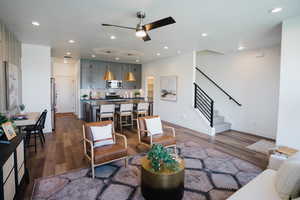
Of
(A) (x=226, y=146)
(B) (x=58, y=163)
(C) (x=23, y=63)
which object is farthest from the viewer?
(C) (x=23, y=63)

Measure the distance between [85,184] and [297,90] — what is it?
12.6 ft

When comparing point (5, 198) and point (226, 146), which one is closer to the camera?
point (5, 198)

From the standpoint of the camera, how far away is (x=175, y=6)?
2.46 m

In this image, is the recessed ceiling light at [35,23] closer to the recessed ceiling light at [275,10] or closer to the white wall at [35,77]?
the white wall at [35,77]

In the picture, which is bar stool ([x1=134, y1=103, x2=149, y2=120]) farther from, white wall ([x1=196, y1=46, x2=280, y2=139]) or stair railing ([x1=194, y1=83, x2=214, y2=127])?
white wall ([x1=196, y1=46, x2=280, y2=139])

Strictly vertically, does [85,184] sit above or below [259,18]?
below

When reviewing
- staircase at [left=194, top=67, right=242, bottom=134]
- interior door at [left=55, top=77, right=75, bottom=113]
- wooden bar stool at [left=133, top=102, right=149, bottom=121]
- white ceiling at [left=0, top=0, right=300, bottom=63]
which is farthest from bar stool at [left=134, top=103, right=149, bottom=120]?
interior door at [left=55, top=77, right=75, bottom=113]

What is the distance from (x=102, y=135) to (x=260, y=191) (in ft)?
8.09

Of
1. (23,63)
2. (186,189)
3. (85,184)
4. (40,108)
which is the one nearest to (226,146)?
(186,189)

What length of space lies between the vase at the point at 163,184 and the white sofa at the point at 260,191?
2.01 ft

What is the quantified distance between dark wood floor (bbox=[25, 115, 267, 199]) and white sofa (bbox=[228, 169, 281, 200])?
1.44 meters

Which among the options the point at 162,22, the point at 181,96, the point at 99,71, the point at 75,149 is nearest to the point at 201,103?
the point at 181,96

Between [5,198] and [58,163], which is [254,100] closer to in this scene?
[58,163]

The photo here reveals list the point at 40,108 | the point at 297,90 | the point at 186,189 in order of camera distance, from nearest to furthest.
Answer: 1. the point at 186,189
2. the point at 297,90
3. the point at 40,108
